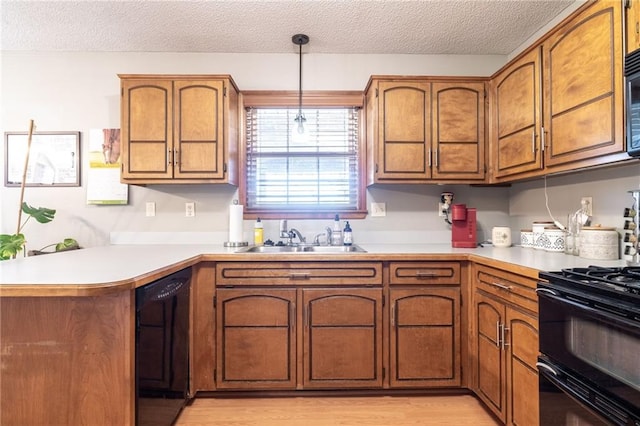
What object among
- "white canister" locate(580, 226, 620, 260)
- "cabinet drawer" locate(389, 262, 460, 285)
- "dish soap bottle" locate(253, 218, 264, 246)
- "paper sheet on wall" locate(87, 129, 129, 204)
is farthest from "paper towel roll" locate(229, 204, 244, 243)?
"white canister" locate(580, 226, 620, 260)

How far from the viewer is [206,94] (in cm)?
220

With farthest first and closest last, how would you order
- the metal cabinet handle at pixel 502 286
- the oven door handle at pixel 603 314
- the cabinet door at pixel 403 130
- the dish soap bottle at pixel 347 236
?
1. the dish soap bottle at pixel 347 236
2. the cabinet door at pixel 403 130
3. the metal cabinet handle at pixel 502 286
4. the oven door handle at pixel 603 314

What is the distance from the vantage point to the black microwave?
115cm

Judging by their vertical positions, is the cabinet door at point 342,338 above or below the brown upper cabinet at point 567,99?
below

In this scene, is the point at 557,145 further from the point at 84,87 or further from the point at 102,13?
the point at 84,87

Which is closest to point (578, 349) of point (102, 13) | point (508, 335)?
point (508, 335)

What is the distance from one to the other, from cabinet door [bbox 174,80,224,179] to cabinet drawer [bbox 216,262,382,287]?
0.71 metres

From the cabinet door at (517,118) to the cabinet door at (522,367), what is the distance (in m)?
0.90

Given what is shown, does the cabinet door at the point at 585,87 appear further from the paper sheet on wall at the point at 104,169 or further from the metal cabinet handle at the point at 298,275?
the paper sheet on wall at the point at 104,169

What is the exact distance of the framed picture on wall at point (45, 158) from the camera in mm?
2516

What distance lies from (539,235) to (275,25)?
2255 millimetres

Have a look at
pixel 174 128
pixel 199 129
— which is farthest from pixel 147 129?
pixel 199 129

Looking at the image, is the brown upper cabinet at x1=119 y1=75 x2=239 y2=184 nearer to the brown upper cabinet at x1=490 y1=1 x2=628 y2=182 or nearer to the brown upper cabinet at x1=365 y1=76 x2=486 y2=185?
the brown upper cabinet at x1=365 y1=76 x2=486 y2=185

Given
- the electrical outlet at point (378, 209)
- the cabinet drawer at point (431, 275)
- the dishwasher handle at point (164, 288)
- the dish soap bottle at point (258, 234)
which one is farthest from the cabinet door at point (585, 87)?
the dishwasher handle at point (164, 288)
